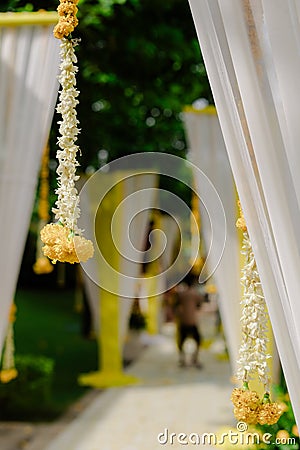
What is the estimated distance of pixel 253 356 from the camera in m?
1.66

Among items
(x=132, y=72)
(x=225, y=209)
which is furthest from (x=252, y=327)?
(x=132, y=72)

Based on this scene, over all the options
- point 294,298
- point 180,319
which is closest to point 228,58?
point 294,298

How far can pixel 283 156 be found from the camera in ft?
4.94

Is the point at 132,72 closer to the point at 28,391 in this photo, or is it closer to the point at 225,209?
the point at 225,209

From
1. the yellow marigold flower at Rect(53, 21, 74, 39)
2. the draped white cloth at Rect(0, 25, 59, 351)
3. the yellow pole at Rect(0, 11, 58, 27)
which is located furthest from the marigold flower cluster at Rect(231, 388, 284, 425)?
the yellow pole at Rect(0, 11, 58, 27)

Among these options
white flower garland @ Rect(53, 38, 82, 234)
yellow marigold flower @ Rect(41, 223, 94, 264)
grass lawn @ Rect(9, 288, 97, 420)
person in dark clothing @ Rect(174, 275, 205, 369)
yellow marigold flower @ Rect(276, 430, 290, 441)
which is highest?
white flower garland @ Rect(53, 38, 82, 234)

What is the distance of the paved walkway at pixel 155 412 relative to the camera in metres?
4.32

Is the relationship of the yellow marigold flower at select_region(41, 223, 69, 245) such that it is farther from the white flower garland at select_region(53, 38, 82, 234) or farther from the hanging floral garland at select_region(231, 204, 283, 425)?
the hanging floral garland at select_region(231, 204, 283, 425)

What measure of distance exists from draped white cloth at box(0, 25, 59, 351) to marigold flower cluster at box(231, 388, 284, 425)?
1.31 meters

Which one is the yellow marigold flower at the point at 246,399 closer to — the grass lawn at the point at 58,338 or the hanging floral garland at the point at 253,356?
→ the hanging floral garland at the point at 253,356

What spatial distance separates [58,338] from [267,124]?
8.51 m

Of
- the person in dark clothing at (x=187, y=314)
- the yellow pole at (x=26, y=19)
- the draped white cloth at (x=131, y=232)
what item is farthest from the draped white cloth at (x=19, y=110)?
the person in dark clothing at (x=187, y=314)

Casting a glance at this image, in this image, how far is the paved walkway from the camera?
4324 mm

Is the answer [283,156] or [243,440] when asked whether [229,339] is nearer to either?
[243,440]
